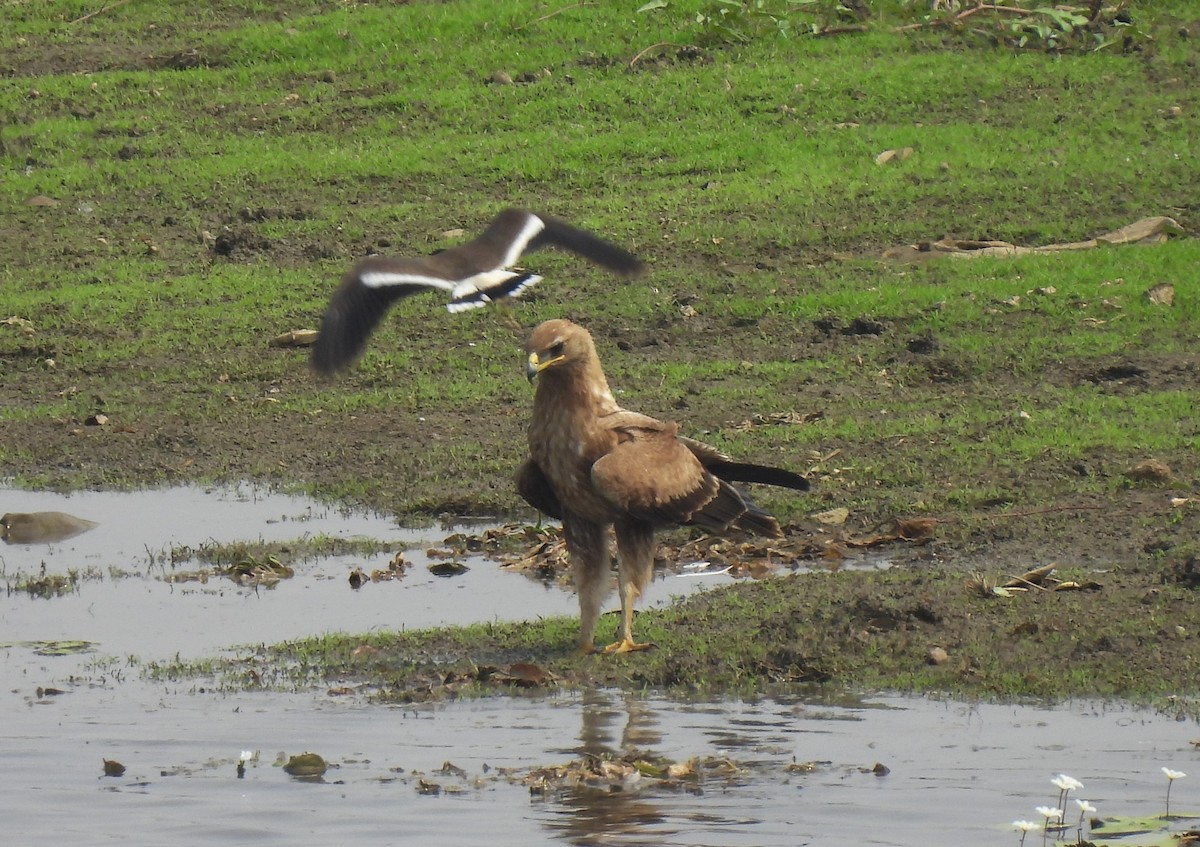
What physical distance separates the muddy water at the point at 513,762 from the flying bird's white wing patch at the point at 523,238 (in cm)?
166

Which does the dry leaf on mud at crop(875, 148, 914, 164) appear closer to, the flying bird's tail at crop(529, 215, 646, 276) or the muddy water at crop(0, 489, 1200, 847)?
the flying bird's tail at crop(529, 215, 646, 276)

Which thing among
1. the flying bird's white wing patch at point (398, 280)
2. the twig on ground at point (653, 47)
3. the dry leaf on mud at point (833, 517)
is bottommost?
the dry leaf on mud at point (833, 517)

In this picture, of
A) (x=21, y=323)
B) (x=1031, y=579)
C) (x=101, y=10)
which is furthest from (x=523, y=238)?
(x=101, y=10)

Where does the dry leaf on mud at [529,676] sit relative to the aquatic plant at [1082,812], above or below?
above

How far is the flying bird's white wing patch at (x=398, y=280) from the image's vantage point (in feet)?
22.0

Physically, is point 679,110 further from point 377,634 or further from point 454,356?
point 377,634

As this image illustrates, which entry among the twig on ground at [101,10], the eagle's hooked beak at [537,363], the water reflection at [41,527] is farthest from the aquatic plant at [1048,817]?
the twig on ground at [101,10]

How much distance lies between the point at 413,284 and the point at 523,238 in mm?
868

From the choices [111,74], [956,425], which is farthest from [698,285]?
[111,74]

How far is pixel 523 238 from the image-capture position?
295 inches

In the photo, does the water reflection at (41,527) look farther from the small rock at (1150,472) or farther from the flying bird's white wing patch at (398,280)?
the small rock at (1150,472)

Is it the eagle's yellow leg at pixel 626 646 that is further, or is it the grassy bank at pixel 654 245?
the grassy bank at pixel 654 245

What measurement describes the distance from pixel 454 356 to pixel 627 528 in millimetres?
4663

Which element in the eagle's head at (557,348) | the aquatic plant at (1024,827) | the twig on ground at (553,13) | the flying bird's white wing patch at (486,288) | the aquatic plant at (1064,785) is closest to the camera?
the aquatic plant at (1024,827)
